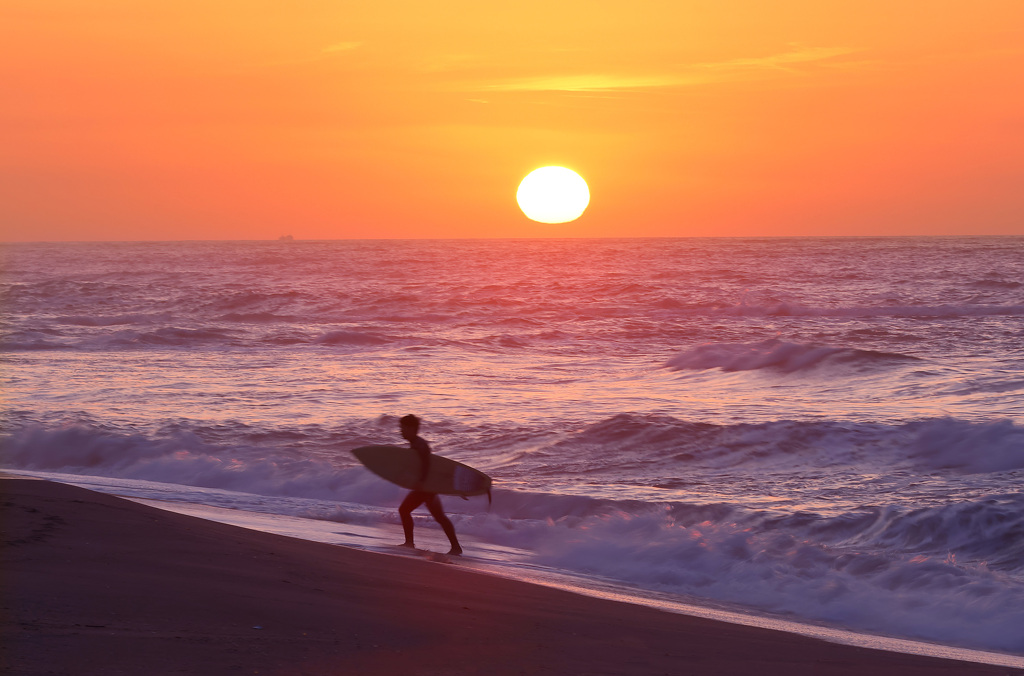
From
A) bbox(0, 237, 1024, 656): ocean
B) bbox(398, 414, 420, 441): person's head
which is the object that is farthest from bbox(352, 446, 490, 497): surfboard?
bbox(0, 237, 1024, 656): ocean

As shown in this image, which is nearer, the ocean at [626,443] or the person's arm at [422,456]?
the ocean at [626,443]

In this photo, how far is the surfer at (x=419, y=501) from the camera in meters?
7.64

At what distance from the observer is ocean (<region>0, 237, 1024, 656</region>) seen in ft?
24.6

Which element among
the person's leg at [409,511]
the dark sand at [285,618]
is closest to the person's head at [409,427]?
the person's leg at [409,511]

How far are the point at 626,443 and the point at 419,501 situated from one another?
480 centimetres

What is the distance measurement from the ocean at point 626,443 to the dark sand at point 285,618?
50.9 inches

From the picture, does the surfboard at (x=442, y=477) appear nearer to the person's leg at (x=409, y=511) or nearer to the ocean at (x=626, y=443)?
the person's leg at (x=409, y=511)

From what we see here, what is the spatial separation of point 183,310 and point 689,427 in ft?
95.2

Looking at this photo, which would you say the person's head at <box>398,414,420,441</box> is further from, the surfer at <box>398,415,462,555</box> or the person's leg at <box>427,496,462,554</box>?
the person's leg at <box>427,496,462,554</box>

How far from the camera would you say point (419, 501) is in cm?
783

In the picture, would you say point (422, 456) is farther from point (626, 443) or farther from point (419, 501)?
point (626, 443)

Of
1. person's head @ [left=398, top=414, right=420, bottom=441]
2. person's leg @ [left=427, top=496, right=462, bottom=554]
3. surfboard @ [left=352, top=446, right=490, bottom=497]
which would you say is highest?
person's head @ [left=398, top=414, right=420, bottom=441]

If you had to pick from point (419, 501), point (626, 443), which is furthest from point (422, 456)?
point (626, 443)

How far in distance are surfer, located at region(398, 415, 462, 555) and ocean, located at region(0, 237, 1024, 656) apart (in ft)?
1.48
